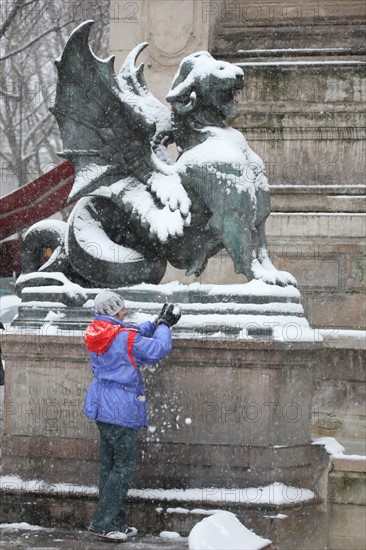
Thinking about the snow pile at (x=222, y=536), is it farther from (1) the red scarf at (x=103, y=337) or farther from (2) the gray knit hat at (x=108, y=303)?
(2) the gray knit hat at (x=108, y=303)

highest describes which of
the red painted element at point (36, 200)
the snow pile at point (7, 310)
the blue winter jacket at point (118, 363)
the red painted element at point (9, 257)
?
the red painted element at point (36, 200)

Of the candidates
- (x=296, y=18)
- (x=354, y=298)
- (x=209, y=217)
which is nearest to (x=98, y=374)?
(x=209, y=217)

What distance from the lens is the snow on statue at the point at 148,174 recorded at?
8766mm

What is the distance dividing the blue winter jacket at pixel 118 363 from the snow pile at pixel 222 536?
0.88 metres

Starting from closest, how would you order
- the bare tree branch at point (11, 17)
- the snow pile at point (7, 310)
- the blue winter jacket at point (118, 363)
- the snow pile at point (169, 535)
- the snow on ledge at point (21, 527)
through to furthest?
the blue winter jacket at point (118, 363)
the snow pile at point (169, 535)
the snow on ledge at point (21, 527)
the bare tree branch at point (11, 17)
the snow pile at point (7, 310)

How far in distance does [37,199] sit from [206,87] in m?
9.42

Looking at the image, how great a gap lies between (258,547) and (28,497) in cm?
208

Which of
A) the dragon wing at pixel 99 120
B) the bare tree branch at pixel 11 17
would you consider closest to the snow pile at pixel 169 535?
the dragon wing at pixel 99 120

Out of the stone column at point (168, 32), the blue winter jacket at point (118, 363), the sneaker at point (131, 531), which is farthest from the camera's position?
the stone column at point (168, 32)

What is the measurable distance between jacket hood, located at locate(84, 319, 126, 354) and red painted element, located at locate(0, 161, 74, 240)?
10.3 meters

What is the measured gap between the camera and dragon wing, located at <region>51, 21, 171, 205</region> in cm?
898

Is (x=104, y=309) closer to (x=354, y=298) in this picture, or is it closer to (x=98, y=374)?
(x=98, y=374)

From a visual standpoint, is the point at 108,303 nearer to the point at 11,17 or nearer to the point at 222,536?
the point at 222,536

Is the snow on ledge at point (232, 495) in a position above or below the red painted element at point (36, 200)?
below
